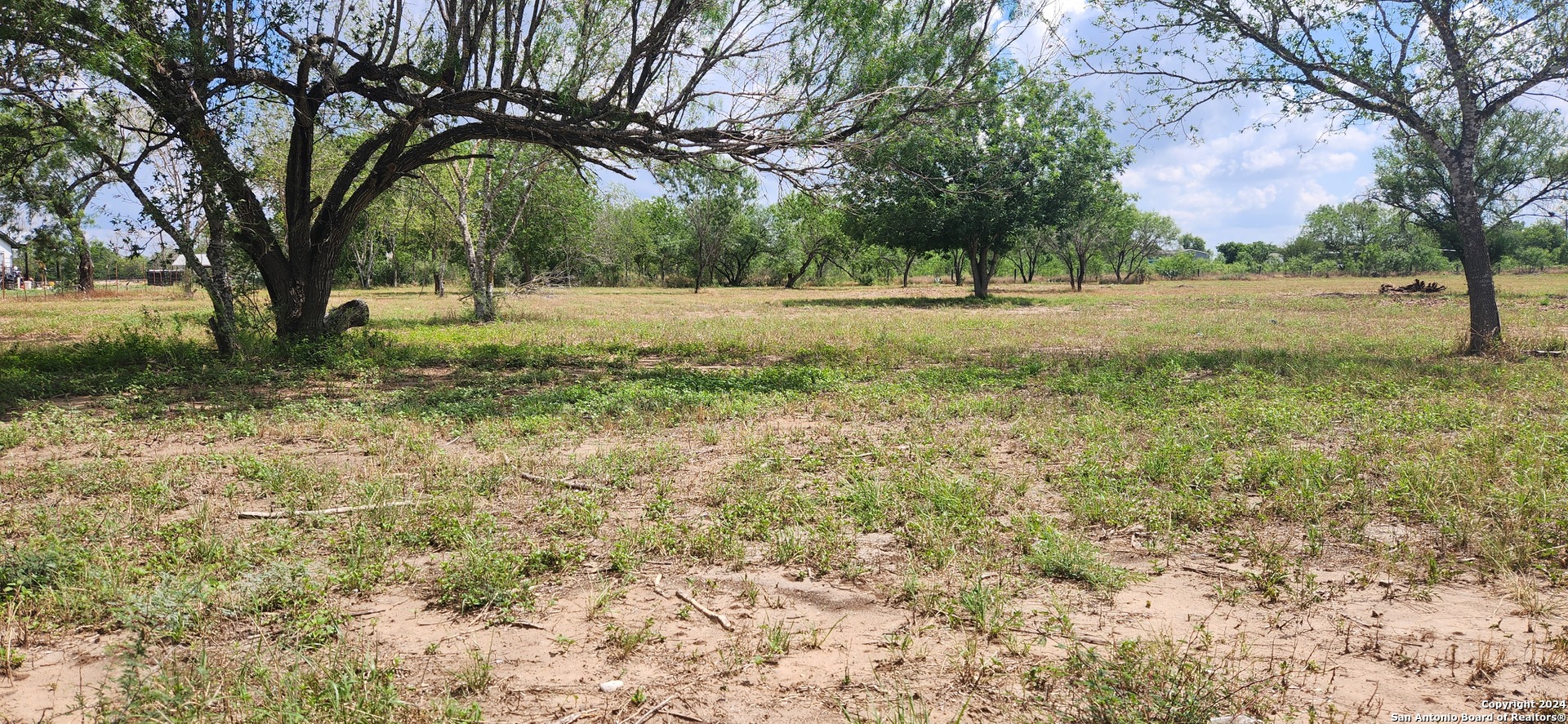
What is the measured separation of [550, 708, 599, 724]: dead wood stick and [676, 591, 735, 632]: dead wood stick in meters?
0.77

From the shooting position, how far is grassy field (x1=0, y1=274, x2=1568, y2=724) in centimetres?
286

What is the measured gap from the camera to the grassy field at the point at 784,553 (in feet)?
9.37

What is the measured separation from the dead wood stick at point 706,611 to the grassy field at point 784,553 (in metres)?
0.02

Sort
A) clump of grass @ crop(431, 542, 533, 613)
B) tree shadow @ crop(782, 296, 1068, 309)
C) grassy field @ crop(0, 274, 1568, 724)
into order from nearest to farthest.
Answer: grassy field @ crop(0, 274, 1568, 724) → clump of grass @ crop(431, 542, 533, 613) → tree shadow @ crop(782, 296, 1068, 309)

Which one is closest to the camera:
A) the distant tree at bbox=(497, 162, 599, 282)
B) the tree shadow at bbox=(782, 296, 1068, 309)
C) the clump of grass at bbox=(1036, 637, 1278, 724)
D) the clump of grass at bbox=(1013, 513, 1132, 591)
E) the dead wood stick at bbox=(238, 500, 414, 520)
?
the clump of grass at bbox=(1036, 637, 1278, 724)

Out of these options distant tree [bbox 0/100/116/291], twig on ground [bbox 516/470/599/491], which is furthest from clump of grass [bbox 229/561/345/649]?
distant tree [bbox 0/100/116/291]

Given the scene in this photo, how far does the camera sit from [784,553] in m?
4.18

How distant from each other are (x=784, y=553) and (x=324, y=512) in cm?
284

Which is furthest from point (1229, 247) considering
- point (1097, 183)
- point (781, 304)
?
point (781, 304)

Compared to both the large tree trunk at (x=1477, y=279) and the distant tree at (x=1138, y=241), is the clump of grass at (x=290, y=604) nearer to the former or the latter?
the large tree trunk at (x=1477, y=279)

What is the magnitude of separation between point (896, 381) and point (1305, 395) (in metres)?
4.71

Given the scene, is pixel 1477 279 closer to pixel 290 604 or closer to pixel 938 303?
pixel 290 604

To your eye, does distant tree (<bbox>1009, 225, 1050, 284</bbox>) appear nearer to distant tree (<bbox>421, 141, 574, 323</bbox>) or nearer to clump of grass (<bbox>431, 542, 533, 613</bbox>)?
distant tree (<bbox>421, 141, 574, 323</bbox>)

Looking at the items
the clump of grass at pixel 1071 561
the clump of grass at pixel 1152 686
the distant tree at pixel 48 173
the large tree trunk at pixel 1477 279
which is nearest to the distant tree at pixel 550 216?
the distant tree at pixel 48 173
